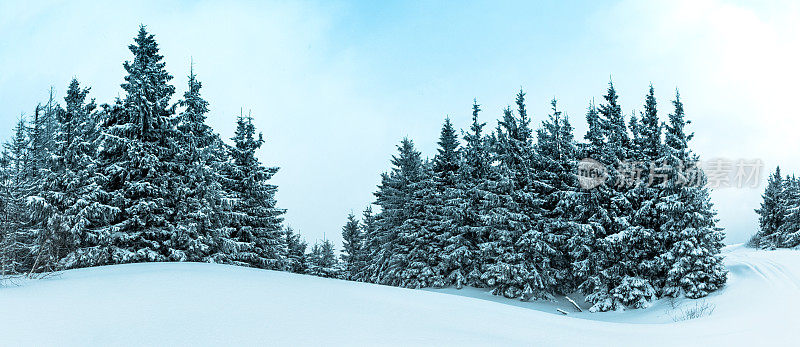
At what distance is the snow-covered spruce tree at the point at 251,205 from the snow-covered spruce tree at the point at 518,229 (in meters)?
12.3

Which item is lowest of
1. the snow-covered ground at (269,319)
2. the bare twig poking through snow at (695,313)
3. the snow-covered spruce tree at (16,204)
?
the bare twig poking through snow at (695,313)

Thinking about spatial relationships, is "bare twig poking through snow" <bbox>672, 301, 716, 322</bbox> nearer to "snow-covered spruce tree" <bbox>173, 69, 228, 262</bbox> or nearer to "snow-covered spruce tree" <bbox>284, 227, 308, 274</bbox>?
"snow-covered spruce tree" <bbox>173, 69, 228, 262</bbox>

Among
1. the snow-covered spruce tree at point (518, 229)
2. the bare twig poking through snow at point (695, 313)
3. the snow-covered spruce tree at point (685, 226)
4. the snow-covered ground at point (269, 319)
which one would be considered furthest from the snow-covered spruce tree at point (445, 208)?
the snow-covered ground at point (269, 319)

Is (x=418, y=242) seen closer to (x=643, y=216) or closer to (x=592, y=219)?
(x=592, y=219)

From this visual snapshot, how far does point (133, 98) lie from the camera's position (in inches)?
796

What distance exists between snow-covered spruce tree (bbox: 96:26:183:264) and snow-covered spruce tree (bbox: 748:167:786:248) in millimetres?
51427

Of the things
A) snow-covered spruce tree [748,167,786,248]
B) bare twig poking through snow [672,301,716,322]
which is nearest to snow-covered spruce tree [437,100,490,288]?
bare twig poking through snow [672,301,716,322]

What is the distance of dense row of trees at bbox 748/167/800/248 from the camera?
37912 millimetres

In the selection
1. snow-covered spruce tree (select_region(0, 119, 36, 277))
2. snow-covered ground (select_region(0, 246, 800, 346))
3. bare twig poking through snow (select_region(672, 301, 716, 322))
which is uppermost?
snow-covered spruce tree (select_region(0, 119, 36, 277))

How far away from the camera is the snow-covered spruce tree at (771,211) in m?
43.7

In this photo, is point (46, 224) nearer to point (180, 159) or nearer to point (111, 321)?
point (180, 159)

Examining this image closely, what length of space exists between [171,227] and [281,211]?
26.8 ft

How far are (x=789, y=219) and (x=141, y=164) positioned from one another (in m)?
49.4

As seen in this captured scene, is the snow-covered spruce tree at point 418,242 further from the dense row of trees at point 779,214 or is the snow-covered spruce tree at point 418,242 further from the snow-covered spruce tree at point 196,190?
the dense row of trees at point 779,214
